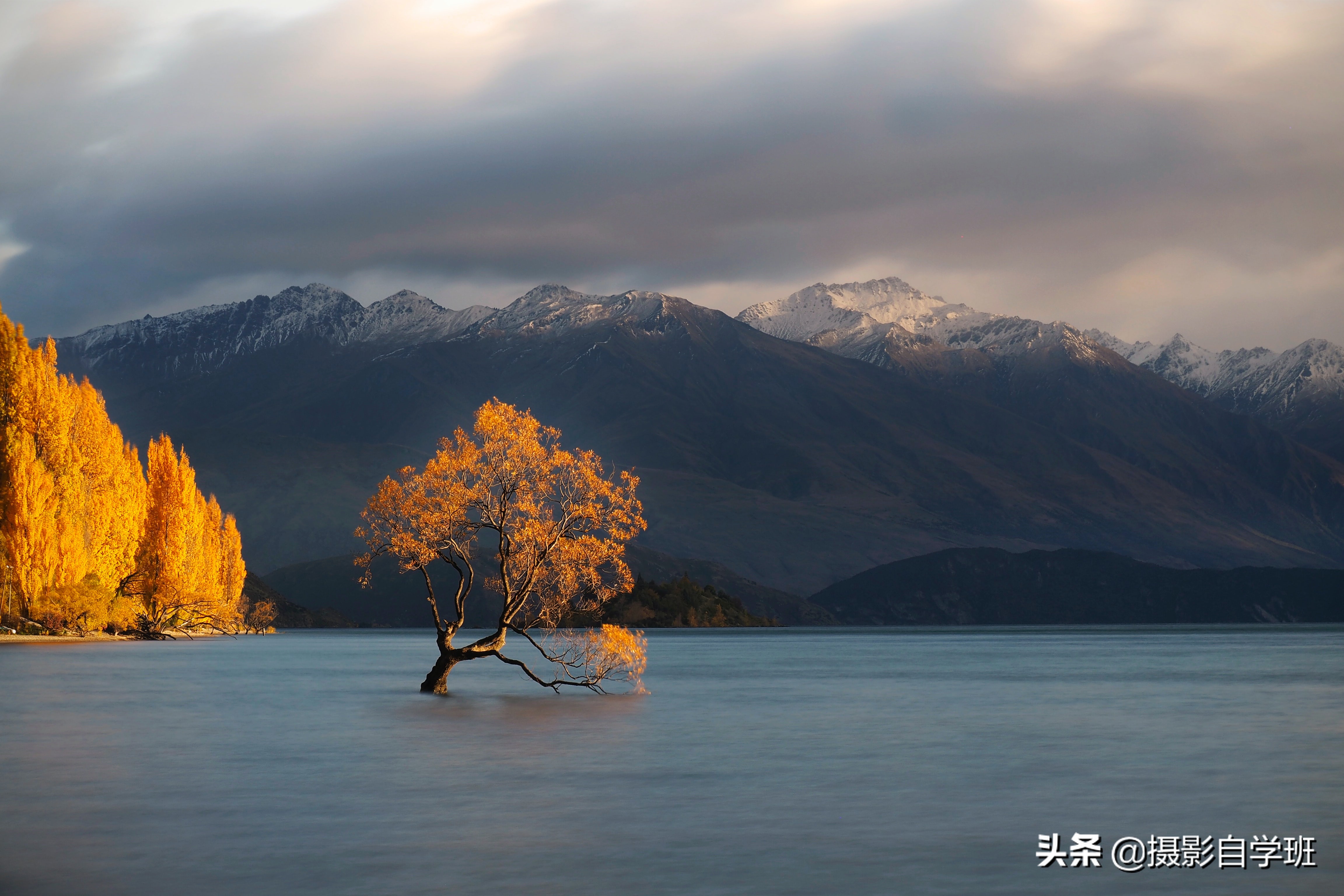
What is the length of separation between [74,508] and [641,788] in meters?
88.4

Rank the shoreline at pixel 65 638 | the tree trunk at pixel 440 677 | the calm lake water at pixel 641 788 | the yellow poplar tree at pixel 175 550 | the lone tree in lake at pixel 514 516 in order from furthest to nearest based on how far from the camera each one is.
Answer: the yellow poplar tree at pixel 175 550
the shoreline at pixel 65 638
the tree trunk at pixel 440 677
the lone tree in lake at pixel 514 516
the calm lake water at pixel 641 788

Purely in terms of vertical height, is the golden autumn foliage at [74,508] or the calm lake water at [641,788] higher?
the golden autumn foliage at [74,508]

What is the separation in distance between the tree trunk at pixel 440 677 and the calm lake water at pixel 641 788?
7.43ft

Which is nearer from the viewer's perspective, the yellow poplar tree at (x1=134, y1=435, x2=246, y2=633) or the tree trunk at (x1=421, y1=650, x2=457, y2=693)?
the tree trunk at (x1=421, y1=650, x2=457, y2=693)

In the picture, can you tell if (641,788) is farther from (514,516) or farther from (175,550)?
(175,550)

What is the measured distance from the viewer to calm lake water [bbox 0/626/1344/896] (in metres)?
21.5

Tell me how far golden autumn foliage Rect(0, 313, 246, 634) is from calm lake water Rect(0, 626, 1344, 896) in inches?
1378

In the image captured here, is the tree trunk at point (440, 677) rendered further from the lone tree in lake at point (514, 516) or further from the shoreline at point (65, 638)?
the shoreline at point (65, 638)

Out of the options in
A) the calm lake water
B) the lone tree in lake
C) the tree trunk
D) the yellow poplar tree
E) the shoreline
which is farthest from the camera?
→ the yellow poplar tree

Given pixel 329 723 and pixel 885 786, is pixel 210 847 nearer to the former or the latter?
pixel 885 786

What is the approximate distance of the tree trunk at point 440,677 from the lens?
61875mm

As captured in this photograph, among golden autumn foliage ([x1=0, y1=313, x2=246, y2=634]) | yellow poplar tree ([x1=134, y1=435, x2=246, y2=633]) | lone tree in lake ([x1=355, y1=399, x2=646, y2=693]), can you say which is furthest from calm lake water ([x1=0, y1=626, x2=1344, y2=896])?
yellow poplar tree ([x1=134, y1=435, x2=246, y2=633])

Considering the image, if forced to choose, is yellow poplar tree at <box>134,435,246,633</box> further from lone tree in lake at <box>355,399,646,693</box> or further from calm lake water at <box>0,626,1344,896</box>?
lone tree in lake at <box>355,399,646,693</box>

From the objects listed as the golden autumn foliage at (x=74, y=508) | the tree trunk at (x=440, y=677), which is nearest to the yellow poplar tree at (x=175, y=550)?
the golden autumn foliage at (x=74, y=508)
